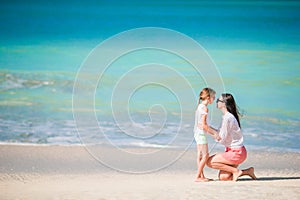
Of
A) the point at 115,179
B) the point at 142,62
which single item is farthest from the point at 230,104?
the point at 142,62

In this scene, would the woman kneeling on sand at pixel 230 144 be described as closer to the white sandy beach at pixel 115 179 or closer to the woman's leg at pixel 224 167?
the woman's leg at pixel 224 167

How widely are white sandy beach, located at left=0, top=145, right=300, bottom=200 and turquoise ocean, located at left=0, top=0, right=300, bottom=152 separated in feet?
2.51

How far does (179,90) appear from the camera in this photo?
12062 mm

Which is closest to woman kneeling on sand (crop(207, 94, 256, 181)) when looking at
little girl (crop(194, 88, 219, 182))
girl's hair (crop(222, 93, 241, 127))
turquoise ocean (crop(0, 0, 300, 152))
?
girl's hair (crop(222, 93, 241, 127))

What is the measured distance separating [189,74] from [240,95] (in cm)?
179

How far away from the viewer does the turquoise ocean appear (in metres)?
9.52

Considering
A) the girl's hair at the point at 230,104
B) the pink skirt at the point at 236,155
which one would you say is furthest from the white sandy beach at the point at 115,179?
the girl's hair at the point at 230,104

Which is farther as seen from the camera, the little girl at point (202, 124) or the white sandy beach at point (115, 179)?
the little girl at point (202, 124)

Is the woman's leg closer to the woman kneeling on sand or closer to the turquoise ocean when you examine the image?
the woman kneeling on sand

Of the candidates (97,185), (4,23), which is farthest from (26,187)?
(4,23)

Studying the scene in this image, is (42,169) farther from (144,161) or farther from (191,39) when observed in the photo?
(191,39)

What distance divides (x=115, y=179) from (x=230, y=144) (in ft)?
4.44

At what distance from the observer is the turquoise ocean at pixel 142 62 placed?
375 inches

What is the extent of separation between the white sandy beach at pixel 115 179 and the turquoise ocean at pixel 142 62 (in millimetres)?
764
